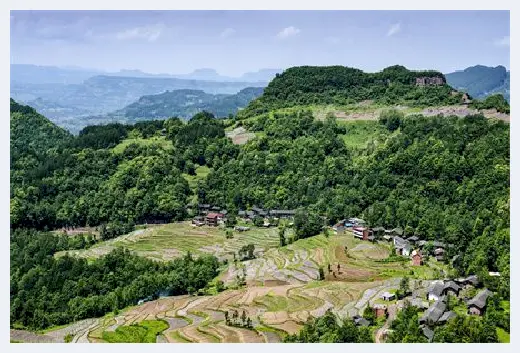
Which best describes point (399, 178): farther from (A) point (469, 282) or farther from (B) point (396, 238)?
(A) point (469, 282)

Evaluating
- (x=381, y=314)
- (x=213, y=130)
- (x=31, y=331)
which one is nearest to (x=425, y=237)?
(x=381, y=314)

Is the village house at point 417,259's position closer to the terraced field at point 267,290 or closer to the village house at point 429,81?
the terraced field at point 267,290

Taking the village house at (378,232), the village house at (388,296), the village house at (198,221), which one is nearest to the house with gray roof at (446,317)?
the village house at (388,296)

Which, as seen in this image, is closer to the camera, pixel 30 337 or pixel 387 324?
pixel 387 324

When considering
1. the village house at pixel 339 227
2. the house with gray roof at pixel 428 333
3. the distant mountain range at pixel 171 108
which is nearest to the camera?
the house with gray roof at pixel 428 333

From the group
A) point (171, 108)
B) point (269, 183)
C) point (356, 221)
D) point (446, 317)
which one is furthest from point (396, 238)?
point (171, 108)
